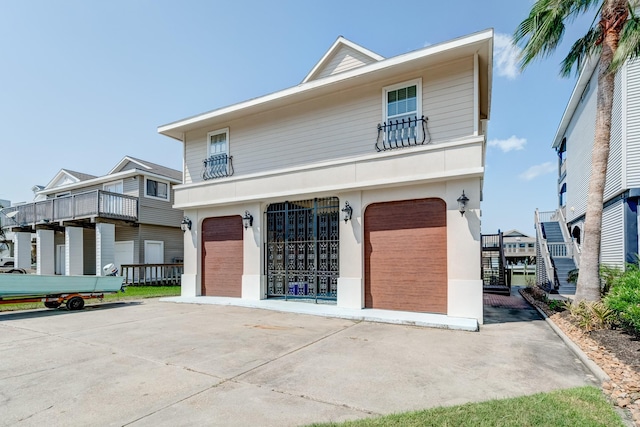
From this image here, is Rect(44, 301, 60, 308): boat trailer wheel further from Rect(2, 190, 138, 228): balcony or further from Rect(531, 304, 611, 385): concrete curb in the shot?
Rect(531, 304, 611, 385): concrete curb

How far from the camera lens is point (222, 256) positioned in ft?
38.8

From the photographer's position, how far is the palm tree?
746 centimetres

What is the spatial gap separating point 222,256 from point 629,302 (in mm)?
10790

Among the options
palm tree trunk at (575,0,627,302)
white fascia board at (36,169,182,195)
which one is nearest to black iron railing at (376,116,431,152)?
palm tree trunk at (575,0,627,302)

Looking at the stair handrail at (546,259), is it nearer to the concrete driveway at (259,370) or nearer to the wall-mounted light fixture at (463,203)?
the concrete driveway at (259,370)

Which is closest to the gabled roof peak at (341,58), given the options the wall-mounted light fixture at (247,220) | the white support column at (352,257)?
the white support column at (352,257)

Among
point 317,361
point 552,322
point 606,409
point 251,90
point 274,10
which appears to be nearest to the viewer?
point 606,409

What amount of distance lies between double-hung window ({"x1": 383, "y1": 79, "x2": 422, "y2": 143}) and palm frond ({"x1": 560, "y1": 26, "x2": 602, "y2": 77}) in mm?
4256

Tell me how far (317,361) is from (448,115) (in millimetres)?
6659

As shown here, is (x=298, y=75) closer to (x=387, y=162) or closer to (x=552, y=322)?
(x=387, y=162)

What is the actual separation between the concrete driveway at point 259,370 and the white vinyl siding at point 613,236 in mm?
7468

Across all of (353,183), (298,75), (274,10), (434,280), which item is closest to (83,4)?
(274,10)

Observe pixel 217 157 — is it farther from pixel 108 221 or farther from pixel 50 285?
pixel 108 221

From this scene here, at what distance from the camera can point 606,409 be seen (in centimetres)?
325
